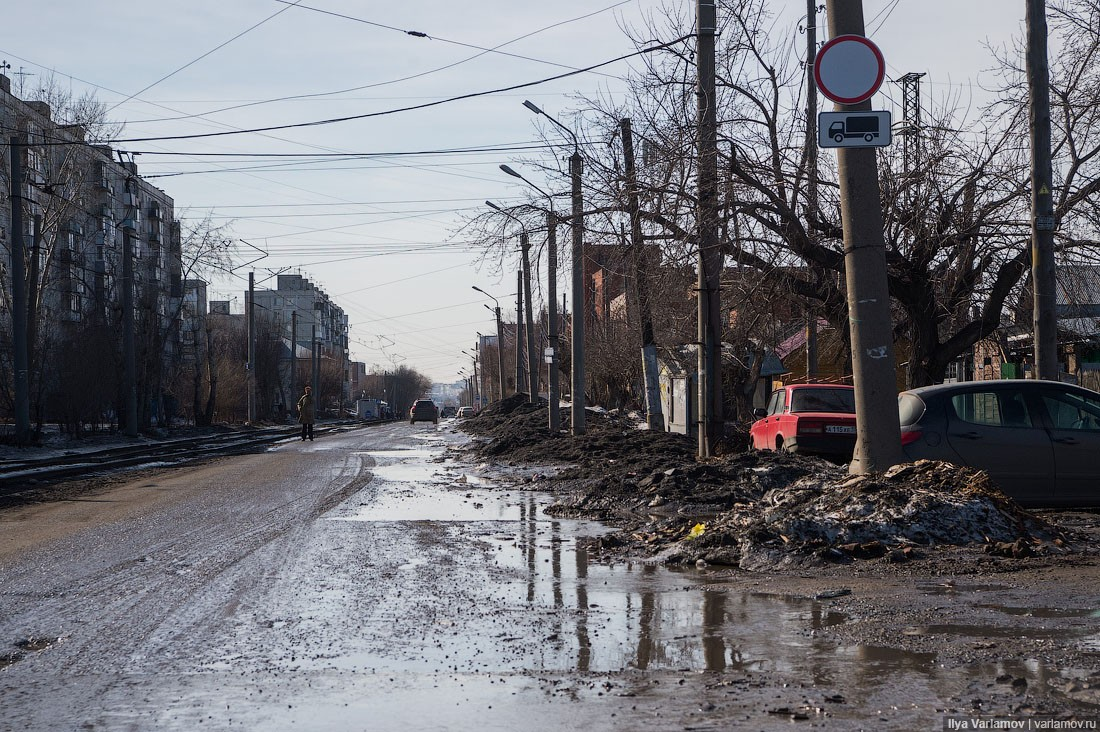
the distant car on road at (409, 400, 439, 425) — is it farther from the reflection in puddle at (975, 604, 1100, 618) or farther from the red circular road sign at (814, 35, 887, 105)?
the reflection in puddle at (975, 604, 1100, 618)

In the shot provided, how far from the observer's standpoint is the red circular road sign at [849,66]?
30.1ft

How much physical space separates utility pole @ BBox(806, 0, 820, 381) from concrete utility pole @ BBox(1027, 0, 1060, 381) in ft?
9.40

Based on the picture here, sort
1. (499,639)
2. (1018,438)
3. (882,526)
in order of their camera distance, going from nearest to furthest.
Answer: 1. (499,639)
2. (882,526)
3. (1018,438)

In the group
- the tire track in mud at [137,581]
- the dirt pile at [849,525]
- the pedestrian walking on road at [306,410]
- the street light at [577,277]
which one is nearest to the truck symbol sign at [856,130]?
the dirt pile at [849,525]

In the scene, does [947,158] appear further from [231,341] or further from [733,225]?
[231,341]

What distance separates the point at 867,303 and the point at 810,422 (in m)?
6.33

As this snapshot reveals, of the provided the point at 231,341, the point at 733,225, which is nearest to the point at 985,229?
the point at 733,225

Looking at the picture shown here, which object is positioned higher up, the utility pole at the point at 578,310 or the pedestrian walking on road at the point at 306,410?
the utility pole at the point at 578,310

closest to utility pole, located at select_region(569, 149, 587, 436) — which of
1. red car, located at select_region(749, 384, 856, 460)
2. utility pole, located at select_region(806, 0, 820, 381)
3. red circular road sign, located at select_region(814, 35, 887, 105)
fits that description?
utility pole, located at select_region(806, 0, 820, 381)

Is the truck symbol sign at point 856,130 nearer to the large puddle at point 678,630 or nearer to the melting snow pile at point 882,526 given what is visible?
the melting snow pile at point 882,526

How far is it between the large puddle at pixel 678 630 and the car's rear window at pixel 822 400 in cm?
859

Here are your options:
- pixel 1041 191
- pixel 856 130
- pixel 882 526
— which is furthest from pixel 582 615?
pixel 1041 191

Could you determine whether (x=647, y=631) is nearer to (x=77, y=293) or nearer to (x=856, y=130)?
(x=856, y=130)

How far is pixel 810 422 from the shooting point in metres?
15.6
